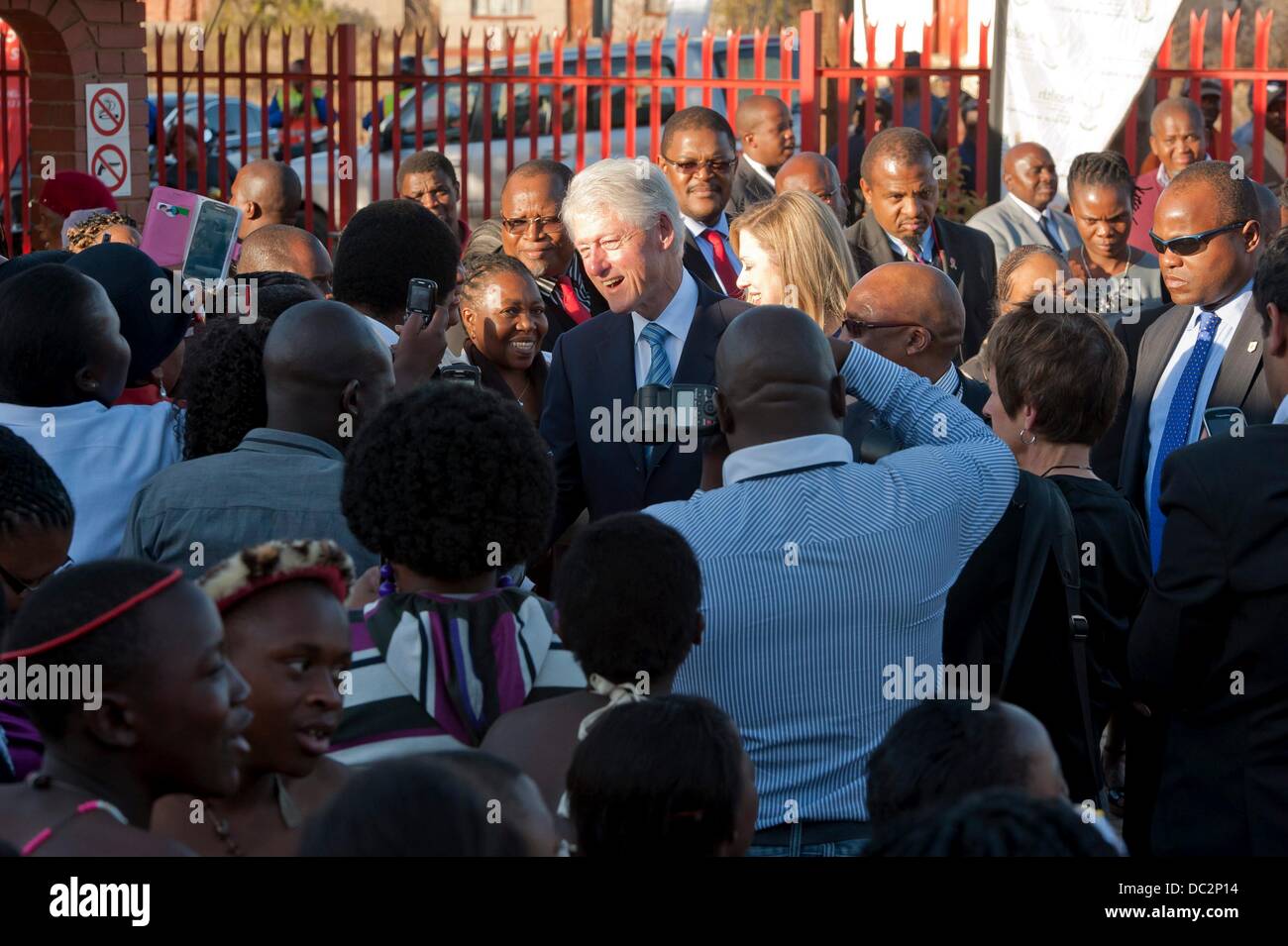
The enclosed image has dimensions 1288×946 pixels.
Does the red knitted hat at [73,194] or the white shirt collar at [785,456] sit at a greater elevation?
the red knitted hat at [73,194]

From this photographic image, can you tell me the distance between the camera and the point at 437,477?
2.89 m

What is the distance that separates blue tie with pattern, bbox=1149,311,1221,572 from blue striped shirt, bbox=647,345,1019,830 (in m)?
2.10

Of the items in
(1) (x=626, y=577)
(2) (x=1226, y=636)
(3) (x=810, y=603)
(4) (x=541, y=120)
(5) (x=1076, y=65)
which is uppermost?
(5) (x=1076, y=65)

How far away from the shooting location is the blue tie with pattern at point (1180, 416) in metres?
5.03

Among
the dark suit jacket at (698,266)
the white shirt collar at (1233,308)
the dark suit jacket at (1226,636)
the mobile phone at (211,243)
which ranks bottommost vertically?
the dark suit jacket at (1226,636)

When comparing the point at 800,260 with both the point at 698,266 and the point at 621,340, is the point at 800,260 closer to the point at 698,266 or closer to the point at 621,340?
the point at 621,340

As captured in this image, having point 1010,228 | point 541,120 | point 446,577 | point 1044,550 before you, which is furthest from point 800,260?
point 541,120

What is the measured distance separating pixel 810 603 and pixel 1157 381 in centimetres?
261

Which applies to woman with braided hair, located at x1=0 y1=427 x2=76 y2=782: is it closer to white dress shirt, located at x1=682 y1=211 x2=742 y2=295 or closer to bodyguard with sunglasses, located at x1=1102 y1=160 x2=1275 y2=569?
bodyguard with sunglasses, located at x1=1102 y1=160 x2=1275 y2=569

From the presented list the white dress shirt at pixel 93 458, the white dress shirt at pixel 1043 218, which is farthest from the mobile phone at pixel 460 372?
the white dress shirt at pixel 1043 218

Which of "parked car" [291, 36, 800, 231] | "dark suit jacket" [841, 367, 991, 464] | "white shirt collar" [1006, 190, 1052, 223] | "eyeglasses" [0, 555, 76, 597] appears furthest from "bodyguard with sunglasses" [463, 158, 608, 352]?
"parked car" [291, 36, 800, 231]

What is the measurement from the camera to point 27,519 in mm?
3309

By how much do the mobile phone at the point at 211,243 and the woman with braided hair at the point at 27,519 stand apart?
73.0 inches

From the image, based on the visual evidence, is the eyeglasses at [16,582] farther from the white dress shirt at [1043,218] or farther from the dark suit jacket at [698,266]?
the white dress shirt at [1043,218]
